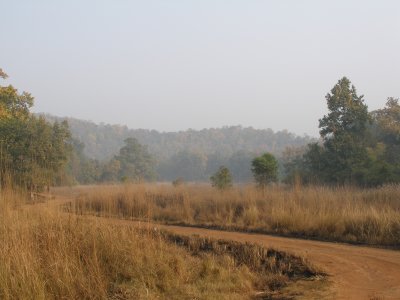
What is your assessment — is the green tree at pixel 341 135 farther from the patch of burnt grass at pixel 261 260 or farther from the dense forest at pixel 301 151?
the patch of burnt grass at pixel 261 260

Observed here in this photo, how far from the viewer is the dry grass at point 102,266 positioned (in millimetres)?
6441

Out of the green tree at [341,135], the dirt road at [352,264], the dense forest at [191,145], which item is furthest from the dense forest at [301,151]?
the dense forest at [191,145]

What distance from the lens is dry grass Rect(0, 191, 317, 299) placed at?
6.44 metres

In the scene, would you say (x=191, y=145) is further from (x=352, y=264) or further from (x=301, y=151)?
(x=352, y=264)

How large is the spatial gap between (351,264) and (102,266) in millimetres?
4978

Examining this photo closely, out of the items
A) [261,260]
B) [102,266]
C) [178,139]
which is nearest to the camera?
[102,266]

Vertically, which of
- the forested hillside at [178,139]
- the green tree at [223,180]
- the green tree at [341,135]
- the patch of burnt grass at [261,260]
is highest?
the forested hillside at [178,139]

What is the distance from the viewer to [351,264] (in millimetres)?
9438

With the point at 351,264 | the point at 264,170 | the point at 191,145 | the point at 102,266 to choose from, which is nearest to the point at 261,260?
the point at 351,264

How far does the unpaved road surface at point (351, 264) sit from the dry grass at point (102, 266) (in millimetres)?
587

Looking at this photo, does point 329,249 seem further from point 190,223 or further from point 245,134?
point 245,134

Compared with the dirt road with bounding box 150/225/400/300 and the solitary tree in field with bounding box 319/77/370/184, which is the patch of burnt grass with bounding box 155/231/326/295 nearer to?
the dirt road with bounding box 150/225/400/300

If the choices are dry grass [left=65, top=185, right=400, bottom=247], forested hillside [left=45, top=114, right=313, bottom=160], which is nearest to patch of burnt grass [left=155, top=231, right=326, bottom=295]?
dry grass [left=65, top=185, right=400, bottom=247]

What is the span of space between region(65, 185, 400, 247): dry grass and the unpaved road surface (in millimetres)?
1032
